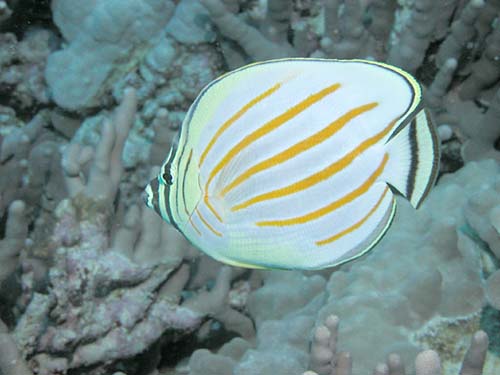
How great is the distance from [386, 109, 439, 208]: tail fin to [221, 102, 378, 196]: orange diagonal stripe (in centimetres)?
10

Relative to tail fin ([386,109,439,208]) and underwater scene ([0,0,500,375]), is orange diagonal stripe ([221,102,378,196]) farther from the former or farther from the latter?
tail fin ([386,109,439,208])

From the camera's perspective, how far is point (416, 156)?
1.34m

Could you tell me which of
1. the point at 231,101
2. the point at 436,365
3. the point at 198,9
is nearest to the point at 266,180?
the point at 231,101

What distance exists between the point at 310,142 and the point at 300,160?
0.05 m

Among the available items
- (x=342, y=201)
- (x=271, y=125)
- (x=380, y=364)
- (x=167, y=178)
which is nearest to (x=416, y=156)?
(x=342, y=201)

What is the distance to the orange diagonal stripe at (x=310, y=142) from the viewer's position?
135 centimetres

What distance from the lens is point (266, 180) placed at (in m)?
1.39

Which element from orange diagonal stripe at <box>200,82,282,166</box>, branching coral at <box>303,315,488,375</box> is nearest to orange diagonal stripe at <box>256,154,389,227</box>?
orange diagonal stripe at <box>200,82,282,166</box>

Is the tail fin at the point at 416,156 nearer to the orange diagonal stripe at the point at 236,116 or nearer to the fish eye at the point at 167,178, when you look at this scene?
the orange diagonal stripe at the point at 236,116

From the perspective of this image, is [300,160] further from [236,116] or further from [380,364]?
[380,364]

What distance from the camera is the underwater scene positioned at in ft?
4.50

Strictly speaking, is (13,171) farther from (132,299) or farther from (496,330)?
(496,330)

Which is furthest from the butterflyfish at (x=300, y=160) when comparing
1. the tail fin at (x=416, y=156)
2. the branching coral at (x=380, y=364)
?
the branching coral at (x=380, y=364)

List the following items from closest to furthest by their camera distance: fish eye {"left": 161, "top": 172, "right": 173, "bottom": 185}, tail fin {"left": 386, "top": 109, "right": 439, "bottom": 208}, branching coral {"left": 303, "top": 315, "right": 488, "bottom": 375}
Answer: tail fin {"left": 386, "top": 109, "right": 439, "bottom": 208} → fish eye {"left": 161, "top": 172, "right": 173, "bottom": 185} → branching coral {"left": 303, "top": 315, "right": 488, "bottom": 375}
